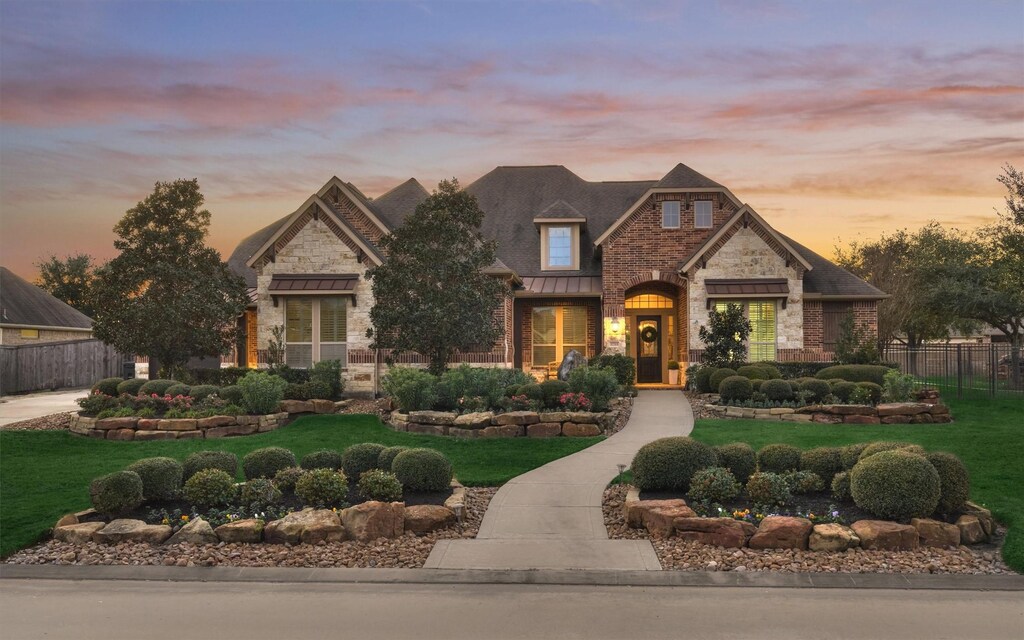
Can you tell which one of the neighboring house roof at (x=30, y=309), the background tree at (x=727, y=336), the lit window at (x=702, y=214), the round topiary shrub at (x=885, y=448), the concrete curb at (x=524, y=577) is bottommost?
the concrete curb at (x=524, y=577)

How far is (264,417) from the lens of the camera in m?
18.1

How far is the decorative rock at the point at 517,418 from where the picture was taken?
16109 mm

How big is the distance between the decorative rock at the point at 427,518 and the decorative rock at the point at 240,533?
1.61 meters

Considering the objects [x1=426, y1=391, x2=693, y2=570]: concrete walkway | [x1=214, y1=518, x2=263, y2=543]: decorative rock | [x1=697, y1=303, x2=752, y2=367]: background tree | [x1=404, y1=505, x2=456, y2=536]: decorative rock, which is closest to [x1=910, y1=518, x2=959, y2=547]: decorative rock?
[x1=426, y1=391, x2=693, y2=570]: concrete walkway

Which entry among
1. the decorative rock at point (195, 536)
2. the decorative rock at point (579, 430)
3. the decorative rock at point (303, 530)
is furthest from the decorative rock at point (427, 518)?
the decorative rock at point (579, 430)

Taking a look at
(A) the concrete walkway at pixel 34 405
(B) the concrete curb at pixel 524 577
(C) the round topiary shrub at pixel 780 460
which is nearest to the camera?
(B) the concrete curb at pixel 524 577

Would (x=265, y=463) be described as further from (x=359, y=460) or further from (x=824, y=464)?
(x=824, y=464)

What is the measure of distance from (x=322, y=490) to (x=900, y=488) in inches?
257

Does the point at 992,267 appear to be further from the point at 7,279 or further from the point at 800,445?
the point at 7,279

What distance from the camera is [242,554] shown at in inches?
334

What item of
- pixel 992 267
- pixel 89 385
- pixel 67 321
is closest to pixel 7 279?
pixel 67 321

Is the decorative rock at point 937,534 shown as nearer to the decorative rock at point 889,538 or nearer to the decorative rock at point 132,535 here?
the decorative rock at point 889,538

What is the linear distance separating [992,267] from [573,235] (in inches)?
879

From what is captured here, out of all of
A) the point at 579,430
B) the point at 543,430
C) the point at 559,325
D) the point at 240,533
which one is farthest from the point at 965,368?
the point at 240,533
